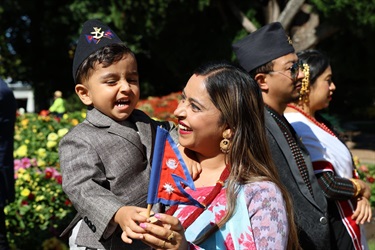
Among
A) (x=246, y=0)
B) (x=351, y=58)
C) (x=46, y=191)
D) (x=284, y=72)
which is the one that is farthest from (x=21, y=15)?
(x=284, y=72)

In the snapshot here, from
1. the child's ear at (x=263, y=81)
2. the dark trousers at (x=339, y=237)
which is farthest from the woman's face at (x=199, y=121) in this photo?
the dark trousers at (x=339, y=237)

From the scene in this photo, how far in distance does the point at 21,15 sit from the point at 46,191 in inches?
802

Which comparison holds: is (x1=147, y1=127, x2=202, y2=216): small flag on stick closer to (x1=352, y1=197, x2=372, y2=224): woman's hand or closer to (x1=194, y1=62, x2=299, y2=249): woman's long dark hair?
(x1=194, y1=62, x2=299, y2=249): woman's long dark hair

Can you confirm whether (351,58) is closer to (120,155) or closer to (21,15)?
(120,155)

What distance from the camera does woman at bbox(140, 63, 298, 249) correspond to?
2.19 meters

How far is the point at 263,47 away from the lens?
3273mm

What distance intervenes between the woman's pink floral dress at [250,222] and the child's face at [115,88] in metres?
0.63

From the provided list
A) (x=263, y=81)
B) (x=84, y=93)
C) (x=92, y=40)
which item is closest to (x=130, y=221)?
(x=84, y=93)

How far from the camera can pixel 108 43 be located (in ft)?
8.73

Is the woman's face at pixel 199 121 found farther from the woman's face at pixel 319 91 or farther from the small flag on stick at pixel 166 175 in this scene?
the woman's face at pixel 319 91

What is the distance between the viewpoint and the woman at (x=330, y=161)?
3.33m

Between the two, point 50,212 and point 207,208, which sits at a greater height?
point 207,208

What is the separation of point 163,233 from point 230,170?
482 millimetres

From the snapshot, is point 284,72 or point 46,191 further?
point 46,191
